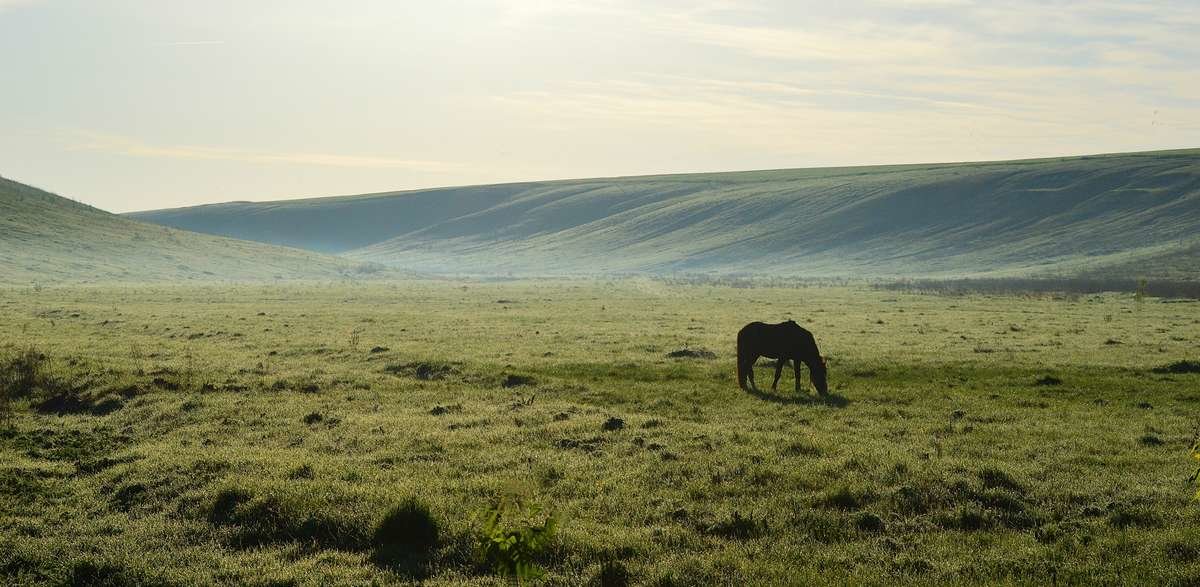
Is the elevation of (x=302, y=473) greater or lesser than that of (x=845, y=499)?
lesser

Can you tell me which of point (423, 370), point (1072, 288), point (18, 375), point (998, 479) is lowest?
point (1072, 288)

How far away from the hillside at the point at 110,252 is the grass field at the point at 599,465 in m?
76.9

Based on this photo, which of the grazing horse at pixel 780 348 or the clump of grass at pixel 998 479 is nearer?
the clump of grass at pixel 998 479

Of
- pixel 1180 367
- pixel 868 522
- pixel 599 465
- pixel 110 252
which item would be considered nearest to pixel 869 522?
pixel 868 522

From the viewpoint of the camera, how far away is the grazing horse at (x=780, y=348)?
2069 centimetres

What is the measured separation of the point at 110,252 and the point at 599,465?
369 ft

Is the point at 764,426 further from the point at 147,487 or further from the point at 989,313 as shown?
the point at 989,313

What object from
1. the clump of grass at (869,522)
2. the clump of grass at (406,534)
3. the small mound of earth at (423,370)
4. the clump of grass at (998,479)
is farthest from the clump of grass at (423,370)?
the clump of grass at (869,522)

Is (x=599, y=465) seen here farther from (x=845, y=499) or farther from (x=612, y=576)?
(x=612, y=576)

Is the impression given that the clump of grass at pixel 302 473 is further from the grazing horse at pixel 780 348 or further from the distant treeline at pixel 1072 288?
the distant treeline at pixel 1072 288

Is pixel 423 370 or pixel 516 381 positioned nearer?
pixel 516 381

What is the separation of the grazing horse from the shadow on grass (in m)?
0.35

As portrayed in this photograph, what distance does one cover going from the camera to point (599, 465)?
13766 mm

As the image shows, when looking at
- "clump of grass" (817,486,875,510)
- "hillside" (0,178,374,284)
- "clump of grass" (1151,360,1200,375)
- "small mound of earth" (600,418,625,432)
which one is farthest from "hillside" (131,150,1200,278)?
"clump of grass" (817,486,875,510)
